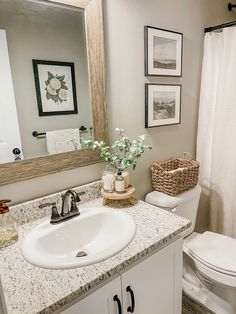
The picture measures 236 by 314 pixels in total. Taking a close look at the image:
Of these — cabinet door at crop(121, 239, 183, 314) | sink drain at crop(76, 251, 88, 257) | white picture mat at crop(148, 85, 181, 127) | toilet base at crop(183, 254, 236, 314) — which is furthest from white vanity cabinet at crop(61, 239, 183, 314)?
white picture mat at crop(148, 85, 181, 127)

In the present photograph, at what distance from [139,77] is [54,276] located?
1.14 m

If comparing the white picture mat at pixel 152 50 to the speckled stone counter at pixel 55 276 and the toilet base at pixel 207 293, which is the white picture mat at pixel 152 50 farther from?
the toilet base at pixel 207 293

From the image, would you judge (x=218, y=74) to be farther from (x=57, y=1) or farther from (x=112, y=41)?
(x=57, y=1)

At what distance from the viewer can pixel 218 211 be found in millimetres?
1868

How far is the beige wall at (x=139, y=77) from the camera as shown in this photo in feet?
4.07

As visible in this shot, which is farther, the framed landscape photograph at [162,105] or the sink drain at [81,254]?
the framed landscape photograph at [162,105]

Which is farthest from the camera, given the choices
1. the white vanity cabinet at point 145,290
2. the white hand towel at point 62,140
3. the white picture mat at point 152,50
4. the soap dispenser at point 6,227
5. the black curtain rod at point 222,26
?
the black curtain rod at point 222,26

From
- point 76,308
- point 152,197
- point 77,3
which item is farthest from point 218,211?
point 77,3

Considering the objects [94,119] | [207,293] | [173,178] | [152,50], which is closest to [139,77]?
[152,50]

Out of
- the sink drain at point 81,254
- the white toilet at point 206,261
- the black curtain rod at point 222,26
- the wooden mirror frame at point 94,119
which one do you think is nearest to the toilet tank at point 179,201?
the white toilet at point 206,261

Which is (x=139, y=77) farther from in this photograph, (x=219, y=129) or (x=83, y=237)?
(x=83, y=237)

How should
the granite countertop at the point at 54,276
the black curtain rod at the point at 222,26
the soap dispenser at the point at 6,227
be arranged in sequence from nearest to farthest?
the granite countertop at the point at 54,276, the soap dispenser at the point at 6,227, the black curtain rod at the point at 222,26

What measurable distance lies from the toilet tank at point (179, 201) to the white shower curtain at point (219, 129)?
34 cm

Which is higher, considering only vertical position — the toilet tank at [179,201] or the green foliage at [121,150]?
the green foliage at [121,150]
